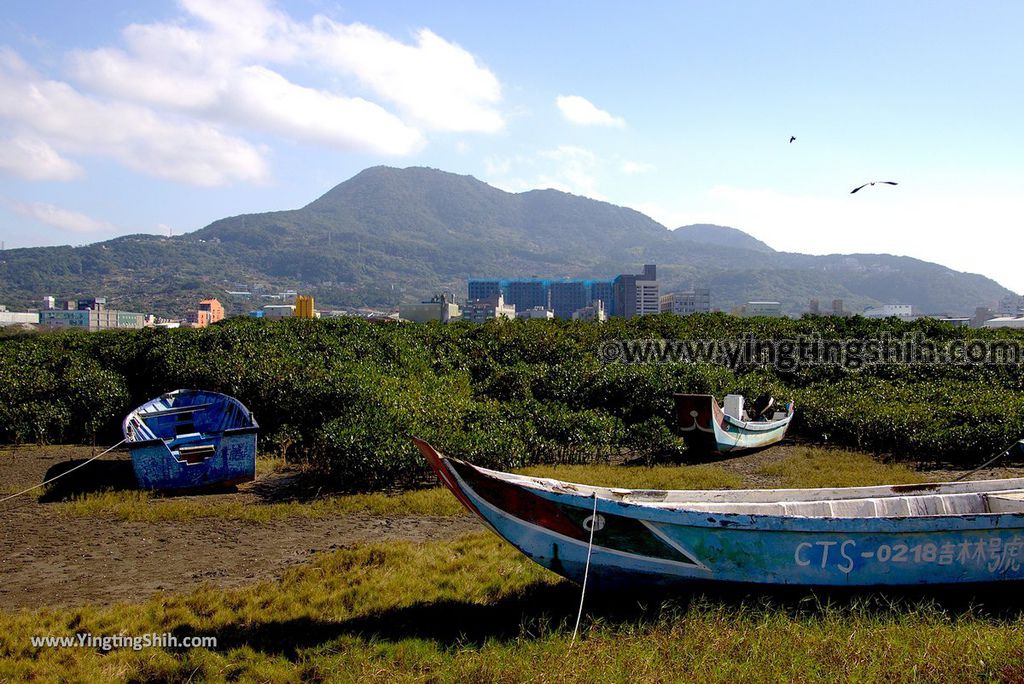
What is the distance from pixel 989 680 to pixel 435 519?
6.37m

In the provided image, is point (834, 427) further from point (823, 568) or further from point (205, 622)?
point (205, 622)

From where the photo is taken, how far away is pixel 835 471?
12.4 metres

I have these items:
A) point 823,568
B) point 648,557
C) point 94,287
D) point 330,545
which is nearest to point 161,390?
point 330,545

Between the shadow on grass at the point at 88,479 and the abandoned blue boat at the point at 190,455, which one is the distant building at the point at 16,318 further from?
the abandoned blue boat at the point at 190,455

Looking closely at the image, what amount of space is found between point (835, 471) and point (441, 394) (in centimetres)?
754

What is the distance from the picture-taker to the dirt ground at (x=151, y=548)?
708 centimetres

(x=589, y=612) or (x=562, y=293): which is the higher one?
(x=562, y=293)

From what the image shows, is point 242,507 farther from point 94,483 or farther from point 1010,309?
point 1010,309

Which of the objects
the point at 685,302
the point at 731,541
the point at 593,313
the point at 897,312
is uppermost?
the point at 685,302

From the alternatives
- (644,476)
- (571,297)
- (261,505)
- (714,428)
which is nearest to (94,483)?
(261,505)

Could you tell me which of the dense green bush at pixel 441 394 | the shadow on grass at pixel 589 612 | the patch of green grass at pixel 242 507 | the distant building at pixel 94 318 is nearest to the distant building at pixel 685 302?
the distant building at pixel 94 318

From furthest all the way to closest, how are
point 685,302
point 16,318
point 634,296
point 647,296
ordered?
point 634,296 → point 647,296 → point 685,302 → point 16,318

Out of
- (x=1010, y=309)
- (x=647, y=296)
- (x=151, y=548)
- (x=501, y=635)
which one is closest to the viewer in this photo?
(x=501, y=635)

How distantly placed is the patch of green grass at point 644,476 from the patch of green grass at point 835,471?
978 mm
